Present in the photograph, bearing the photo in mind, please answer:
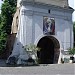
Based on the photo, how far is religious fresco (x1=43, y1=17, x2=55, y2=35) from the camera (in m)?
31.7

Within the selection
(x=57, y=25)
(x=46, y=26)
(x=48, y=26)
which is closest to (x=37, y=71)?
(x=46, y=26)

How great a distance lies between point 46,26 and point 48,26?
1.22 ft

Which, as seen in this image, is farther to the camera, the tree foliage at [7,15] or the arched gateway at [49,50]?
the tree foliage at [7,15]

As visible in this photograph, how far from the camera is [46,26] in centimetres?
3175

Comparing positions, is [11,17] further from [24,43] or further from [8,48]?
[24,43]

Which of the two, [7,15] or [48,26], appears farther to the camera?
[7,15]

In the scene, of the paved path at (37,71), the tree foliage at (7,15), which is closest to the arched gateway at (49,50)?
the tree foliage at (7,15)

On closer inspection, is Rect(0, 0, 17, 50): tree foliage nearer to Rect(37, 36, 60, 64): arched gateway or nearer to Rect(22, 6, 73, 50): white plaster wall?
Rect(37, 36, 60, 64): arched gateway

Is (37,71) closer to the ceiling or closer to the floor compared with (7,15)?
closer to the floor

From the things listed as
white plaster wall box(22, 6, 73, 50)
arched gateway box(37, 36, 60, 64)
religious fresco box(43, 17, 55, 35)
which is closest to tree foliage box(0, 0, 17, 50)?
arched gateway box(37, 36, 60, 64)

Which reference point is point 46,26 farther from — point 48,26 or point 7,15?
point 7,15

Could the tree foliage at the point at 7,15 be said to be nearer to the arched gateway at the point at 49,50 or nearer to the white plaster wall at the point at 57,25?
the arched gateway at the point at 49,50

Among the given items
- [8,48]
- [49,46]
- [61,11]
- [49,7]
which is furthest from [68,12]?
[8,48]

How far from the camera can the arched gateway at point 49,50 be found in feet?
110
